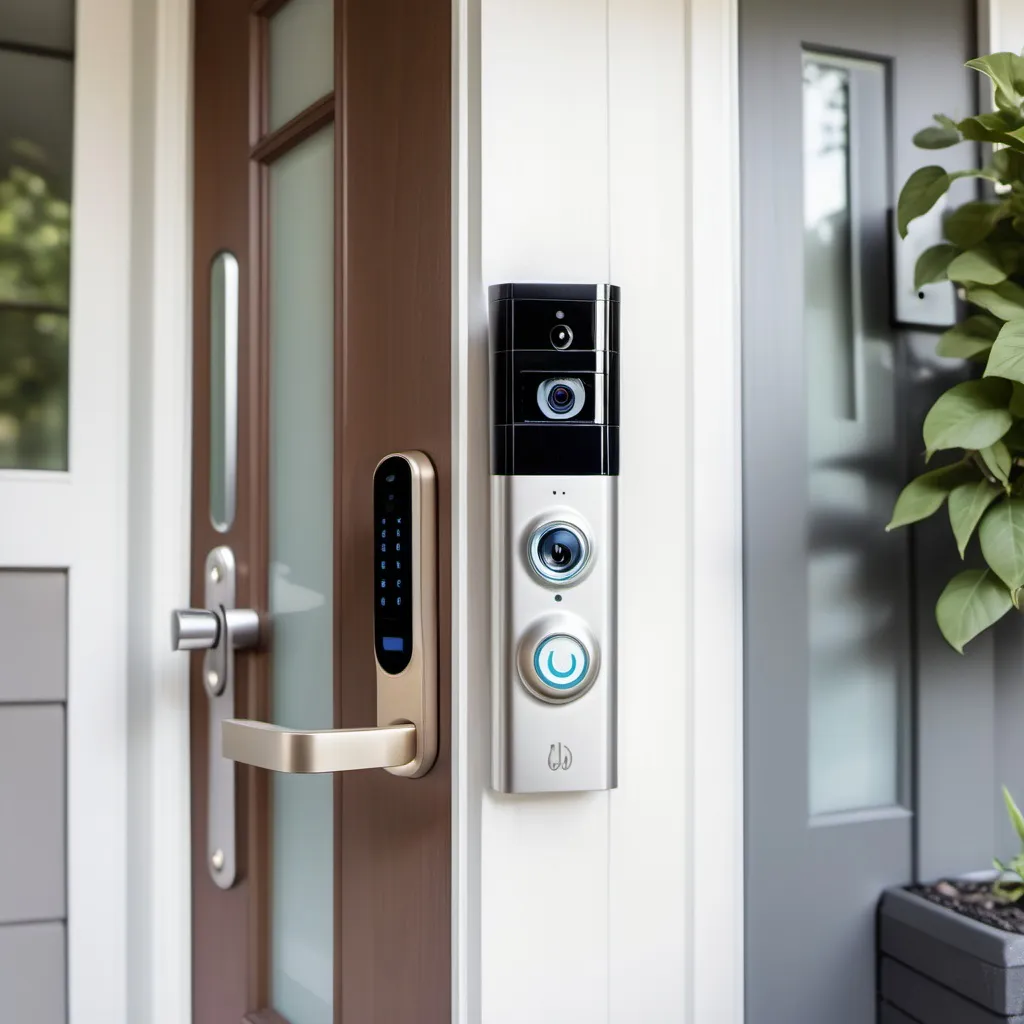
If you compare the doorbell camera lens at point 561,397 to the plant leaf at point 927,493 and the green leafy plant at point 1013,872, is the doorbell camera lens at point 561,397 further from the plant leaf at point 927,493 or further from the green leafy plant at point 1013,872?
the green leafy plant at point 1013,872

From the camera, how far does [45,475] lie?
137cm

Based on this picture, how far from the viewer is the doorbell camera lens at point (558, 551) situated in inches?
31.9

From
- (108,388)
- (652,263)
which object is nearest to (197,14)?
(108,388)

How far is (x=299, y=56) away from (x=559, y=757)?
2.82 feet

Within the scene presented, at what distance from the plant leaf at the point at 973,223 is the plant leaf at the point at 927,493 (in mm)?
210

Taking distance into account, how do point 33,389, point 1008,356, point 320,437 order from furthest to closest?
point 33,389
point 320,437
point 1008,356

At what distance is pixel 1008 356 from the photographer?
795 mm

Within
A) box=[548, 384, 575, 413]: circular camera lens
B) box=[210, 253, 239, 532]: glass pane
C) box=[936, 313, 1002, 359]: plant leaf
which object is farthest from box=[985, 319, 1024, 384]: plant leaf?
box=[210, 253, 239, 532]: glass pane

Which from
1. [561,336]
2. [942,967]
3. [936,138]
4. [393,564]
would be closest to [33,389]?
[393,564]

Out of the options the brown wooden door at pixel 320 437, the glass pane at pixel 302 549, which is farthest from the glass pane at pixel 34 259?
the glass pane at pixel 302 549

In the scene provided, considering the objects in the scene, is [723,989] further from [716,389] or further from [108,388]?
[108,388]

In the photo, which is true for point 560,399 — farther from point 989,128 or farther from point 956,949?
point 956,949

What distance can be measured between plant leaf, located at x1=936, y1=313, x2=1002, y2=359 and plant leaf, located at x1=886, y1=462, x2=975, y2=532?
105 mm

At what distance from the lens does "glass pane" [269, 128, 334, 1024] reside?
3.61ft
